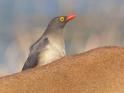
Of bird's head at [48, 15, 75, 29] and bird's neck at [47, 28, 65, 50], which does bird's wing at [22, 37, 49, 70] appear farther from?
bird's head at [48, 15, 75, 29]

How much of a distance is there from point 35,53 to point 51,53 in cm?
19

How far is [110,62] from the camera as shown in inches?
180

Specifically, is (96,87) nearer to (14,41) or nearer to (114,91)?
(114,91)

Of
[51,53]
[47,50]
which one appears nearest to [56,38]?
[47,50]

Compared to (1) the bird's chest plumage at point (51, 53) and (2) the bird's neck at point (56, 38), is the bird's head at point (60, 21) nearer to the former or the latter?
(2) the bird's neck at point (56, 38)

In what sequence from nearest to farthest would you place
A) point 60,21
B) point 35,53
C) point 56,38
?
point 35,53
point 56,38
point 60,21

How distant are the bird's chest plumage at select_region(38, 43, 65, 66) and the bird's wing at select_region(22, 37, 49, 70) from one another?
41 millimetres

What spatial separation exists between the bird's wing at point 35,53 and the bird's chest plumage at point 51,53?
1.6 inches

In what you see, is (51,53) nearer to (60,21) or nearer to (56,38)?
(56,38)

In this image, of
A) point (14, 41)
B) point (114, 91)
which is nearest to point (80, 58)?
point (114, 91)

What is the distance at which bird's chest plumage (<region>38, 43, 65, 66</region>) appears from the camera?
19.5 ft

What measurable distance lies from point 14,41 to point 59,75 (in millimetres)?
5898

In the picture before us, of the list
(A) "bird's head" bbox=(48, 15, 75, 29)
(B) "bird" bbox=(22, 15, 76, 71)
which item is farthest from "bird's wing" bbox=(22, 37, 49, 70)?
(A) "bird's head" bbox=(48, 15, 75, 29)

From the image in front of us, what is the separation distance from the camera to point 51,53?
19.6ft
